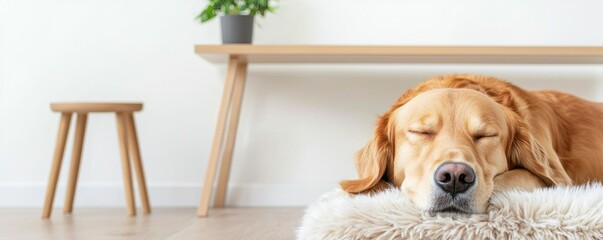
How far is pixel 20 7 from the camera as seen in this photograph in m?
3.63

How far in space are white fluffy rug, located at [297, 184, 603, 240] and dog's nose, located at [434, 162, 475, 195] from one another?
0.18 feet

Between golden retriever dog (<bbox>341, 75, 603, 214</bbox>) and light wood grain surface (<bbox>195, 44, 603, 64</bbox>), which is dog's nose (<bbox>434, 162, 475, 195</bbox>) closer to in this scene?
golden retriever dog (<bbox>341, 75, 603, 214</bbox>)

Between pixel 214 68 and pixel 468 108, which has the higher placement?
pixel 468 108

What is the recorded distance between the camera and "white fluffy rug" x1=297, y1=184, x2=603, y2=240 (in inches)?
59.7

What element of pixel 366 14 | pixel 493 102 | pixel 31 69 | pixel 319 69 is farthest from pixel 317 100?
pixel 493 102

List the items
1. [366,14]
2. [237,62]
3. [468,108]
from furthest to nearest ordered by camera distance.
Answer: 1. [366,14]
2. [237,62]
3. [468,108]

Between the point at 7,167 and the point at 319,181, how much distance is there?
136cm

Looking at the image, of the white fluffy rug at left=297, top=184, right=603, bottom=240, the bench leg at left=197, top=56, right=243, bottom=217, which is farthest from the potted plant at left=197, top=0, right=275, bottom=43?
the white fluffy rug at left=297, top=184, right=603, bottom=240

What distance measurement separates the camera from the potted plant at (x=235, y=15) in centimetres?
325

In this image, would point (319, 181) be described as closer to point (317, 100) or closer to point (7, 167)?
point (317, 100)

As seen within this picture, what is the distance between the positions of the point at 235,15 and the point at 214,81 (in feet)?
1.46

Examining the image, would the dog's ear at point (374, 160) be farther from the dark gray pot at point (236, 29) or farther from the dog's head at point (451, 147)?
the dark gray pot at point (236, 29)

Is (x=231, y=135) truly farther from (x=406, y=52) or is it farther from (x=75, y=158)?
(x=406, y=52)

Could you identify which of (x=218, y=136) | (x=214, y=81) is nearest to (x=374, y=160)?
(x=218, y=136)
